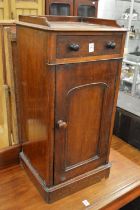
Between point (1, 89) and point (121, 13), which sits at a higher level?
point (121, 13)

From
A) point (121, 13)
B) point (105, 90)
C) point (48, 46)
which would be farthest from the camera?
point (121, 13)

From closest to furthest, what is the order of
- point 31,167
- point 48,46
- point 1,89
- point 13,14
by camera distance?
point 48,46
point 31,167
point 1,89
point 13,14

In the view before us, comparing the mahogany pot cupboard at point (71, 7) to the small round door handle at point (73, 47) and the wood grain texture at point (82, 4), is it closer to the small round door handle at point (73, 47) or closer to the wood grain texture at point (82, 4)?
the wood grain texture at point (82, 4)

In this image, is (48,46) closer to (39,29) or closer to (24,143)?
(39,29)

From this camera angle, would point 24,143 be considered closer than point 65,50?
No

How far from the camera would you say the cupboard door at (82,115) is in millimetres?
838

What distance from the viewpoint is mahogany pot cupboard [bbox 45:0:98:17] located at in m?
1.96

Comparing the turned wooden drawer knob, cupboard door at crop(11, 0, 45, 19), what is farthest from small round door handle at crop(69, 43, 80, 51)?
cupboard door at crop(11, 0, 45, 19)

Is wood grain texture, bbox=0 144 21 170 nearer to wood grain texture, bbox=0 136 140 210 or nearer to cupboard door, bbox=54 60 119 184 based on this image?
wood grain texture, bbox=0 136 140 210

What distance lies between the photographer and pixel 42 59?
800 millimetres

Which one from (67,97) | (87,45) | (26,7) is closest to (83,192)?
(67,97)

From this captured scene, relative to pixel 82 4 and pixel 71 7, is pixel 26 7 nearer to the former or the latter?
pixel 71 7

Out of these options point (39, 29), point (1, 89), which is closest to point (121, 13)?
point (1, 89)

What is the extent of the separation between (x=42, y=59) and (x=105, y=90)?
0.31m
